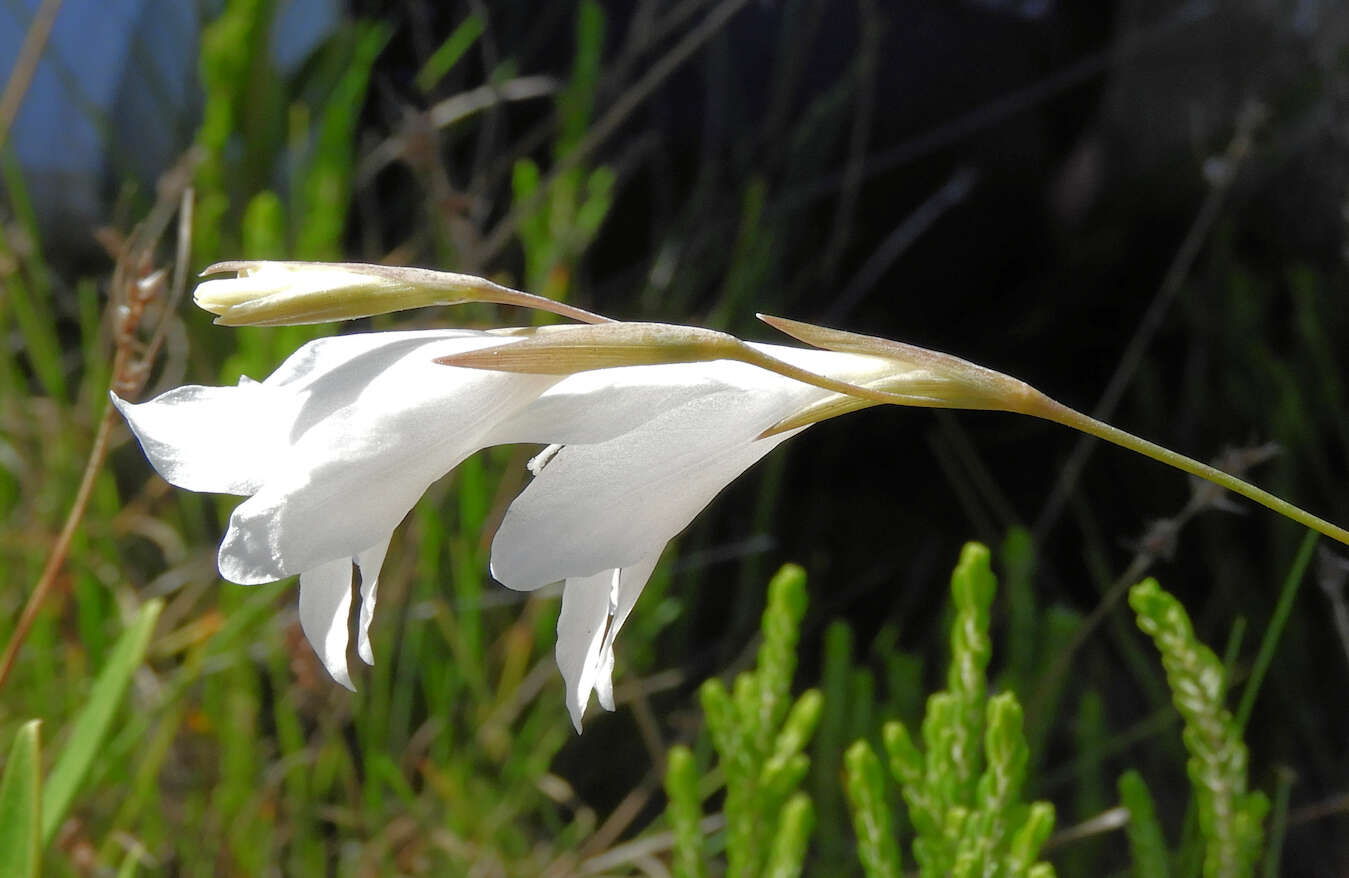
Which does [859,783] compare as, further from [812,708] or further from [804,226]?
[804,226]

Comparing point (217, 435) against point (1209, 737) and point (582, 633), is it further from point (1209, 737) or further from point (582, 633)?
point (1209, 737)

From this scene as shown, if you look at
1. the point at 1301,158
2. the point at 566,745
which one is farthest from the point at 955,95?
the point at 566,745

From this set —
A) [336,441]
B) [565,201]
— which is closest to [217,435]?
[336,441]

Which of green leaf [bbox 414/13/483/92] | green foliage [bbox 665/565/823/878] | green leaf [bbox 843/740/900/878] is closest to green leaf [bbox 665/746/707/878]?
green foliage [bbox 665/565/823/878]

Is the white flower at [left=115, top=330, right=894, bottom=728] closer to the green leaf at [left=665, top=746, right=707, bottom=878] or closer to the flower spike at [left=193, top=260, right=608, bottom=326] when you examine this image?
the flower spike at [left=193, top=260, right=608, bottom=326]

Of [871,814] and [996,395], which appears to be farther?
[871,814]
